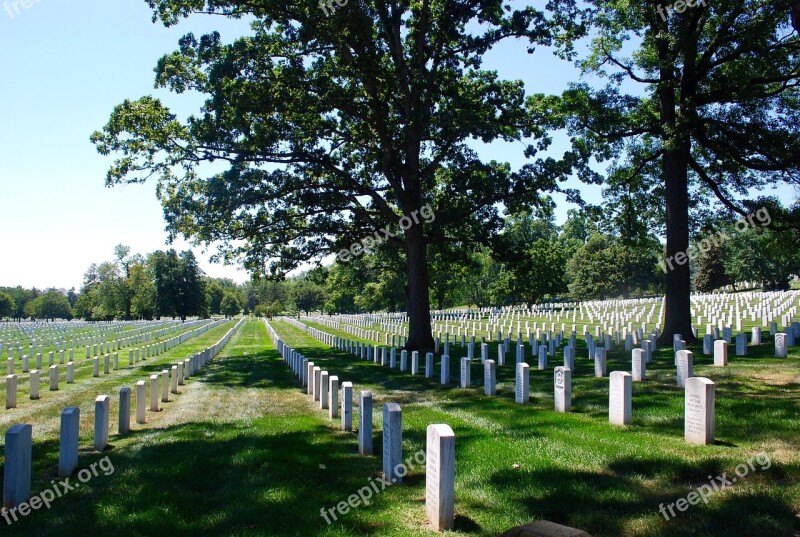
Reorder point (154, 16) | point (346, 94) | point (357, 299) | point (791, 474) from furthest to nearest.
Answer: point (357, 299) < point (346, 94) < point (154, 16) < point (791, 474)

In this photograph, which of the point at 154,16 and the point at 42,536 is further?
the point at 154,16

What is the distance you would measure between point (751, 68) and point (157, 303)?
85.6m

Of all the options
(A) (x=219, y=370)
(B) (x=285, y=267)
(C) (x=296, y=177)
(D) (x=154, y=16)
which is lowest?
(A) (x=219, y=370)

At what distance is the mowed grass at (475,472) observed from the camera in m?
5.02

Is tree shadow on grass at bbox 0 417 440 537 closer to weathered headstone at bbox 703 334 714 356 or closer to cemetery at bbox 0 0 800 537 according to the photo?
cemetery at bbox 0 0 800 537

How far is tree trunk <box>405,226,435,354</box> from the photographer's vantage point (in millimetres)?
21719

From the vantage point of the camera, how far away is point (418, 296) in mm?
21938

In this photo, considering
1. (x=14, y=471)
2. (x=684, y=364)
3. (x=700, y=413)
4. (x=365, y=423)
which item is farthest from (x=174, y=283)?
(x=700, y=413)

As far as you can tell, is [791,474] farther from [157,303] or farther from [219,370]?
[157,303]

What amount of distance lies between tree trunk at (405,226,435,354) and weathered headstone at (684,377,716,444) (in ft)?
47.8

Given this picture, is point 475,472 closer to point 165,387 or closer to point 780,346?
point 165,387

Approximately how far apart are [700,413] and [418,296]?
50.2 feet

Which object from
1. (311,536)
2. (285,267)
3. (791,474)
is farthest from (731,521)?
(285,267)

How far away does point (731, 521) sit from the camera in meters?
4.76
